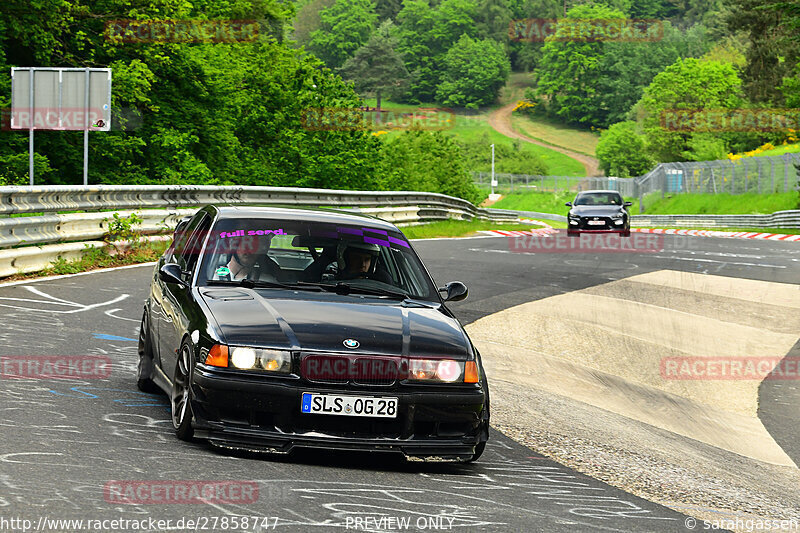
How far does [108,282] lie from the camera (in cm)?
1460

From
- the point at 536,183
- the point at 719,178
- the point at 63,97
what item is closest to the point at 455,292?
the point at 63,97

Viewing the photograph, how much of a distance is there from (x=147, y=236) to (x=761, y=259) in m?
14.3

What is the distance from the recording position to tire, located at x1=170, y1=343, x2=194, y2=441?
6066 millimetres

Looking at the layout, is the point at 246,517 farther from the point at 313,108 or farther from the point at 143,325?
the point at 313,108

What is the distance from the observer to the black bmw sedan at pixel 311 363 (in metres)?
5.88

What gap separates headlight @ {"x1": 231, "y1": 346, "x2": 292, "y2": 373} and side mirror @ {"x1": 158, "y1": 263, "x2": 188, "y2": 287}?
1295mm

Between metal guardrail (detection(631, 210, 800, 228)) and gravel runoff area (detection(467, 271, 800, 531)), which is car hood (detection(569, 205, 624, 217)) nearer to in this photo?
gravel runoff area (detection(467, 271, 800, 531))

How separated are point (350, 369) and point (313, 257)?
5.30 feet

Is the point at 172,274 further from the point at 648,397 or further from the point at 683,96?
the point at 683,96

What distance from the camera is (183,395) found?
623 cm

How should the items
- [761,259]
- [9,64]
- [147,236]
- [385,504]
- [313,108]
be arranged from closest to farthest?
[385,504] < [147,236] < [761,259] < [9,64] < [313,108]

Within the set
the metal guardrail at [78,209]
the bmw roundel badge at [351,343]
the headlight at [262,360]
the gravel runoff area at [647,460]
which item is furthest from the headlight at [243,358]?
the metal guardrail at [78,209]

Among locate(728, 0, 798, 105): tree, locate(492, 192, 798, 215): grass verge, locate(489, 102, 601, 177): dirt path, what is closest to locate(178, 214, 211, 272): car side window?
locate(492, 192, 798, 215): grass verge

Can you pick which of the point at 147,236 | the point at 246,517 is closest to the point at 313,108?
the point at 147,236
